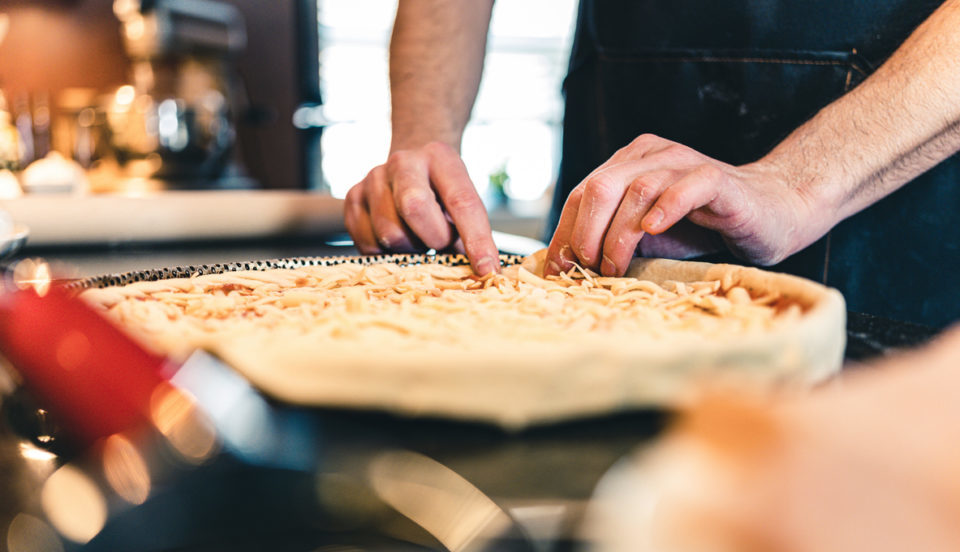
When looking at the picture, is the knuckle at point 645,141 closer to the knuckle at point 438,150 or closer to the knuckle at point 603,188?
the knuckle at point 603,188

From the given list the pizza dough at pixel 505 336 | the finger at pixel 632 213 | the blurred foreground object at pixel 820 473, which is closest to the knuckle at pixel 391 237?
the pizza dough at pixel 505 336

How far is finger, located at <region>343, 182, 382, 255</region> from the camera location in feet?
3.33

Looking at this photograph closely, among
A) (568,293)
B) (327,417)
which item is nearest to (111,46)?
(568,293)

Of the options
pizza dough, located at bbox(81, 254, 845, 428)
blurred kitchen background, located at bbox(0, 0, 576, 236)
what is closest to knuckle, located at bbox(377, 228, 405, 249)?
pizza dough, located at bbox(81, 254, 845, 428)

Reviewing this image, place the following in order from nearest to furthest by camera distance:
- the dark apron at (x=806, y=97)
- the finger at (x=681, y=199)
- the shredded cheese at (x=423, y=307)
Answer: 1. the shredded cheese at (x=423, y=307)
2. the finger at (x=681, y=199)
3. the dark apron at (x=806, y=97)

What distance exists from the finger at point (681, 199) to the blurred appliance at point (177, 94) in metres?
2.30

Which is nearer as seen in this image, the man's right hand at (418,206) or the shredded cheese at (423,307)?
the shredded cheese at (423,307)

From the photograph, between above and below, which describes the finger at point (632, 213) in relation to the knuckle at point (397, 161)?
below

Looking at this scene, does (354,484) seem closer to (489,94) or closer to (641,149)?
(641,149)

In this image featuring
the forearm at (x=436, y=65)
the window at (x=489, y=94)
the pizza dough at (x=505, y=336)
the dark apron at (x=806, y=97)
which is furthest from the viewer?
the window at (x=489, y=94)

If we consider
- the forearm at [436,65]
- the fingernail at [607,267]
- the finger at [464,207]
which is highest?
the forearm at [436,65]

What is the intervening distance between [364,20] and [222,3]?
1.05m

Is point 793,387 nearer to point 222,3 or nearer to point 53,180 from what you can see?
point 53,180

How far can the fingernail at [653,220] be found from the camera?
0.64 meters
